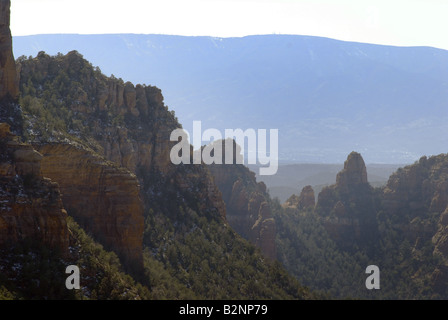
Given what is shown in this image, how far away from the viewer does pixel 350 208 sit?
332 feet

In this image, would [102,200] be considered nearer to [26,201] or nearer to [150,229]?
[150,229]

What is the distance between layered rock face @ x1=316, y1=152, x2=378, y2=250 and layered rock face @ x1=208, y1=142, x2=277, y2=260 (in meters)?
9.69

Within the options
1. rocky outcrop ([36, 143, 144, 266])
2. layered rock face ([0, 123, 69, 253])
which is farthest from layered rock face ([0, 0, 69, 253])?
rocky outcrop ([36, 143, 144, 266])

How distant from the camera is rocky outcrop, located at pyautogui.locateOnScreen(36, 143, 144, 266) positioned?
45.2 m

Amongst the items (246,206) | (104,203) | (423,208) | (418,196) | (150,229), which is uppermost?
(104,203)

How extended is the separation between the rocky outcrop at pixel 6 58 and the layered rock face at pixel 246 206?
4776 centimetres

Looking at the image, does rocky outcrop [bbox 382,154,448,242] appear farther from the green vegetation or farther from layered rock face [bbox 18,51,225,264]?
the green vegetation

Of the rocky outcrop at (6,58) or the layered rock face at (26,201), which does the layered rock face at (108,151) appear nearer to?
the rocky outcrop at (6,58)

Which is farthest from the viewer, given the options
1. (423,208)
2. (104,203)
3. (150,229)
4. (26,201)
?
(423,208)

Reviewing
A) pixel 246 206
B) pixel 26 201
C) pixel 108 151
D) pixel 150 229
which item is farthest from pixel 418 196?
pixel 26 201

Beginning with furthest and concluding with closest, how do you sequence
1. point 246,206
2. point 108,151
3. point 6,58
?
point 246,206 < point 108,151 < point 6,58

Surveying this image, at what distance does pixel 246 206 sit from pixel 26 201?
214ft

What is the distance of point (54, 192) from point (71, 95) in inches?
925
